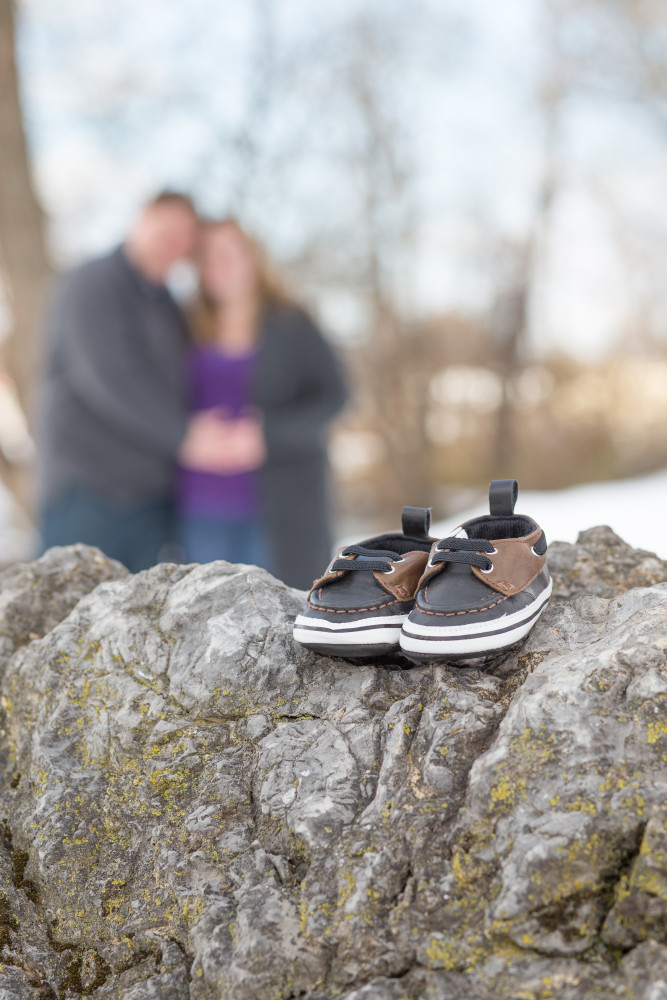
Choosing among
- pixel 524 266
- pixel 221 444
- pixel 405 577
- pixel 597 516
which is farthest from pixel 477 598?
pixel 524 266

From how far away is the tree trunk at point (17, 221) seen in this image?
603cm

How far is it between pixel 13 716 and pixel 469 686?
120cm

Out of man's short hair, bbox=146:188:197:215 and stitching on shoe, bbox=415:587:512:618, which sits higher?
man's short hair, bbox=146:188:197:215

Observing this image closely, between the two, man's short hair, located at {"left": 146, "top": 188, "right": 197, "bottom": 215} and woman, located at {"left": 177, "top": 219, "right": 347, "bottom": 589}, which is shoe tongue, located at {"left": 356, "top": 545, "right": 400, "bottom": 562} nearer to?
woman, located at {"left": 177, "top": 219, "right": 347, "bottom": 589}

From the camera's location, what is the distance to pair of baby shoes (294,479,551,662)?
1.49m

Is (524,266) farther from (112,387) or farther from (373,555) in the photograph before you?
(373,555)

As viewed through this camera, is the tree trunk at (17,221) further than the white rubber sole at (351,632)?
Yes

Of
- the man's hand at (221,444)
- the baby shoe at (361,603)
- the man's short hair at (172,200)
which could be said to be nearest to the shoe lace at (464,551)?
the baby shoe at (361,603)

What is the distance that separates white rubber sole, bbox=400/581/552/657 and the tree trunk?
5628mm

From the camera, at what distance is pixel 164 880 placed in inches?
58.0

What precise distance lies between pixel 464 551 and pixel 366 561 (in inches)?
8.9

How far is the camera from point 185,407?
3709mm

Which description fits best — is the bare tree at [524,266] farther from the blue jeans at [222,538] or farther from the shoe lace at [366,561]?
the shoe lace at [366,561]

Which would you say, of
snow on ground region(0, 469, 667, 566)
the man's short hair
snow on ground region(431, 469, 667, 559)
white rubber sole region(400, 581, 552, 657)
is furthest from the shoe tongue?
snow on ground region(431, 469, 667, 559)
